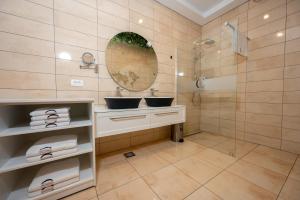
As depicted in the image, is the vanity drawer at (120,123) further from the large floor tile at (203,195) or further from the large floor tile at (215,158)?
the large floor tile at (215,158)

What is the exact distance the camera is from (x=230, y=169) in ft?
4.47

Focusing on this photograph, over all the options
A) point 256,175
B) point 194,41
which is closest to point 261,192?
point 256,175

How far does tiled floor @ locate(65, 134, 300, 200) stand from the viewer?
1.02m

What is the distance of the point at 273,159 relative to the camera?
5.11ft

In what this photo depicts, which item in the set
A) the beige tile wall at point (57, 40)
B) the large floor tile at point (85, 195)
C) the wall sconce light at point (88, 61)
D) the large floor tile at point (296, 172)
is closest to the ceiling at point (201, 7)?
the beige tile wall at point (57, 40)

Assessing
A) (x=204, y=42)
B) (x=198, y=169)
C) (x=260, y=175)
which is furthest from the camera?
(x=204, y=42)

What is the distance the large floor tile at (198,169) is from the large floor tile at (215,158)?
77 mm

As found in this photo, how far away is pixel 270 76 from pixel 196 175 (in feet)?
6.41

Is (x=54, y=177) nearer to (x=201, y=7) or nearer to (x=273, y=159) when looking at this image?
(x=273, y=159)

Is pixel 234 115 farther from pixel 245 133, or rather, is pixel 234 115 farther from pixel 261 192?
pixel 261 192

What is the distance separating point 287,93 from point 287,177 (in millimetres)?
1201

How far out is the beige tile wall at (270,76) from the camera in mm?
1687

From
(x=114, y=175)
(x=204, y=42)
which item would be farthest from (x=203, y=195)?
(x=204, y=42)

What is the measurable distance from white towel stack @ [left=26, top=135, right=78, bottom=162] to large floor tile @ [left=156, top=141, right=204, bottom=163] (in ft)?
3.75
